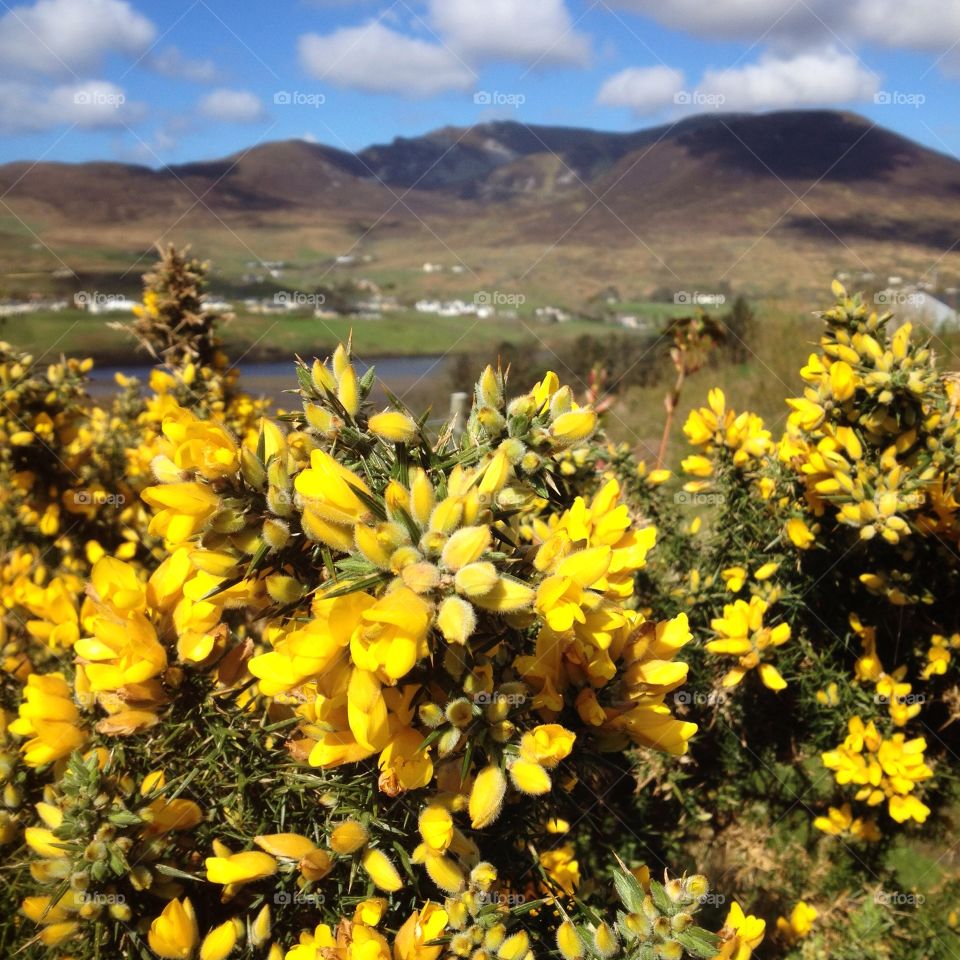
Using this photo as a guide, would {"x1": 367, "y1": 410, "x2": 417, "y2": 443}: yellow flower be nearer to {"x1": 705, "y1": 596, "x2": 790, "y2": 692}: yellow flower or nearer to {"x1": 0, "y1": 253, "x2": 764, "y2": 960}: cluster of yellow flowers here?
{"x1": 0, "y1": 253, "x2": 764, "y2": 960}: cluster of yellow flowers

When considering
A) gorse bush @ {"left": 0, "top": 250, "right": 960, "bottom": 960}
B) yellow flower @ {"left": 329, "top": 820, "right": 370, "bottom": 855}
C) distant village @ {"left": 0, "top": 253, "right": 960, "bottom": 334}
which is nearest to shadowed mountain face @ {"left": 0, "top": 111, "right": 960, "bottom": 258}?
distant village @ {"left": 0, "top": 253, "right": 960, "bottom": 334}

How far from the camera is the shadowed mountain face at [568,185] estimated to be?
103 feet

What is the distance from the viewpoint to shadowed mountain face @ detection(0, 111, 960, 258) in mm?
31258

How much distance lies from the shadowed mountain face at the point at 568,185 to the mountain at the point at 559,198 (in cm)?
16

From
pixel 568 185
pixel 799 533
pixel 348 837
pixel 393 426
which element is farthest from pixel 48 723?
pixel 568 185

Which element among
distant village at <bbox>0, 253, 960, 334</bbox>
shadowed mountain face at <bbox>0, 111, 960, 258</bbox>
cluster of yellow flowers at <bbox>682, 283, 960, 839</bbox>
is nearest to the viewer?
cluster of yellow flowers at <bbox>682, 283, 960, 839</bbox>

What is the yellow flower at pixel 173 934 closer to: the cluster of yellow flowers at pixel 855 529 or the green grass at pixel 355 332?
the cluster of yellow flowers at pixel 855 529

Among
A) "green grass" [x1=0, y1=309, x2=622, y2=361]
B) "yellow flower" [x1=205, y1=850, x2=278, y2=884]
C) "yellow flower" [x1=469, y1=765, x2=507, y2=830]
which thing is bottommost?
"yellow flower" [x1=205, y1=850, x2=278, y2=884]

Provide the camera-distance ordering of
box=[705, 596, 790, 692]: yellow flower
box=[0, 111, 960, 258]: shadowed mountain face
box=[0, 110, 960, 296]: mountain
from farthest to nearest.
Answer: box=[0, 111, 960, 258]: shadowed mountain face
box=[0, 110, 960, 296]: mountain
box=[705, 596, 790, 692]: yellow flower

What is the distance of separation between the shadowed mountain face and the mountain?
0.16 m

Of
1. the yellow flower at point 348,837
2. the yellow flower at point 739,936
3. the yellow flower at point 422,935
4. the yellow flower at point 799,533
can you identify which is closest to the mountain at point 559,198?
the yellow flower at point 799,533

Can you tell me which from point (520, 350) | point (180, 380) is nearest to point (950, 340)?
point (520, 350)

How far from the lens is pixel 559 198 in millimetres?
50562

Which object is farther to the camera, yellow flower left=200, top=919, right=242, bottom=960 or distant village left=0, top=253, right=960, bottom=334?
distant village left=0, top=253, right=960, bottom=334
